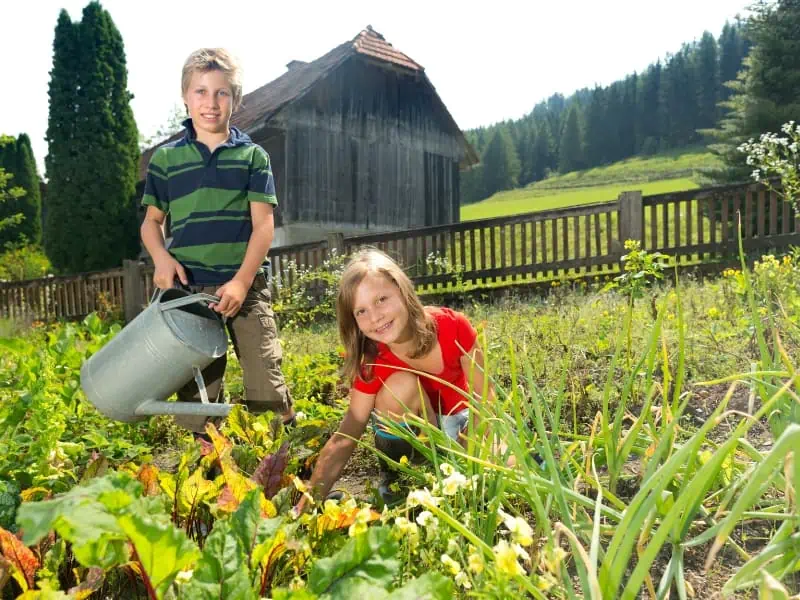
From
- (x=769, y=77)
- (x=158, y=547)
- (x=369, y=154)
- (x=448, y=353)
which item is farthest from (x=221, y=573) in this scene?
(x=769, y=77)

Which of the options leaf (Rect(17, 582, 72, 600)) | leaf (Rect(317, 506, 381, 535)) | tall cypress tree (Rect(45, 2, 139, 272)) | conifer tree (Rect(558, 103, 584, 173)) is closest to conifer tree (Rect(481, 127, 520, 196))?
conifer tree (Rect(558, 103, 584, 173))

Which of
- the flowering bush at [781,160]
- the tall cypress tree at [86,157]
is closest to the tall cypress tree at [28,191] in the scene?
the tall cypress tree at [86,157]

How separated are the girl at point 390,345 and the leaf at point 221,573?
2.99 ft

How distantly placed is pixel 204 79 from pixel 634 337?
2.30 m

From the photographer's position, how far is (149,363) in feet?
6.61

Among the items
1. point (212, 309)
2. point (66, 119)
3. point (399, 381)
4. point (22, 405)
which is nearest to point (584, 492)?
point (399, 381)

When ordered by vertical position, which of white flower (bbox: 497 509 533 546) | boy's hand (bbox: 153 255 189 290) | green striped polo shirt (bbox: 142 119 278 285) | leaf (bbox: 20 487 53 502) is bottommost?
leaf (bbox: 20 487 53 502)

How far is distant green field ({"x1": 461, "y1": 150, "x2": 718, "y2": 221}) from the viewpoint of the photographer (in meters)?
41.3

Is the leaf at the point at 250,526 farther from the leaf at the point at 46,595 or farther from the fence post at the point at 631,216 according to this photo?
the fence post at the point at 631,216

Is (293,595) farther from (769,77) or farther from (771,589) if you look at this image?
Answer: (769,77)

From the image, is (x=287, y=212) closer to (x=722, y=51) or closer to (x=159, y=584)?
(x=159, y=584)

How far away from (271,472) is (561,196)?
47525 millimetres

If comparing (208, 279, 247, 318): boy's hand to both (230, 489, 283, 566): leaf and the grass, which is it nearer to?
the grass

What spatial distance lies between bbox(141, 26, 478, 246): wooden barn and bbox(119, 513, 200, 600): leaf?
40.3ft
